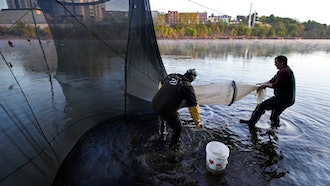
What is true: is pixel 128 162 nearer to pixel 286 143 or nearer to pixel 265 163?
pixel 265 163

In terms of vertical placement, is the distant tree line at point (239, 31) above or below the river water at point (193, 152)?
above

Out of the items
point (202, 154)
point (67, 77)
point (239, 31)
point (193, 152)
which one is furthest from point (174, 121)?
point (239, 31)

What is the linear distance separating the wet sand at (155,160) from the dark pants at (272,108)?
2.77 ft

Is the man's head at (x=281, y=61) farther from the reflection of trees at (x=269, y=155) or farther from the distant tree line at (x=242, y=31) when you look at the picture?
the distant tree line at (x=242, y=31)

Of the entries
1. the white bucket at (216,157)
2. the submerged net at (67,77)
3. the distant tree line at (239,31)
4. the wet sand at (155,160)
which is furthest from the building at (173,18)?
the white bucket at (216,157)

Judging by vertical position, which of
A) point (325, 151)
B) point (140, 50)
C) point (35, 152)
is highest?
point (140, 50)

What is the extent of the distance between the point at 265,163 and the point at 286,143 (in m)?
1.07

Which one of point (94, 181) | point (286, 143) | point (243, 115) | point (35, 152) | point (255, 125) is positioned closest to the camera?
point (35, 152)

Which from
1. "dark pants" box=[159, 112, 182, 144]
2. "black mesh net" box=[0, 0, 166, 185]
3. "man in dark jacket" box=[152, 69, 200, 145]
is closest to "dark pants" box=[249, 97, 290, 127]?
"man in dark jacket" box=[152, 69, 200, 145]

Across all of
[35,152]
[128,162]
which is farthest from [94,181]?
[35,152]

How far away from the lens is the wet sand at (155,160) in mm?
3213

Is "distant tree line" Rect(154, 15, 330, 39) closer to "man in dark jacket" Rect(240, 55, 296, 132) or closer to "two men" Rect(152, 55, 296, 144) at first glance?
"man in dark jacket" Rect(240, 55, 296, 132)

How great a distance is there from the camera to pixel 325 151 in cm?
409

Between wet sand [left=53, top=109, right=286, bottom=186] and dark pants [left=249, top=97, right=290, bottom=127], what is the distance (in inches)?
33.3
